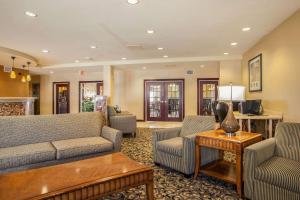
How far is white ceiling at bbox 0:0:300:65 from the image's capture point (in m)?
2.95

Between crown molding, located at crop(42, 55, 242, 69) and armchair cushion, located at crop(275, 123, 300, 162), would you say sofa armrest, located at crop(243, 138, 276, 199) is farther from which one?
crown molding, located at crop(42, 55, 242, 69)

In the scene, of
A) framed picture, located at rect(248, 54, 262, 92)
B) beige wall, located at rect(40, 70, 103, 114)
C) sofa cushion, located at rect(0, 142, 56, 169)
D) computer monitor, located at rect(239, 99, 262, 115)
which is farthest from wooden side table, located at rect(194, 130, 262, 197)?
beige wall, located at rect(40, 70, 103, 114)

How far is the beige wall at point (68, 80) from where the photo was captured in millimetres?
9641

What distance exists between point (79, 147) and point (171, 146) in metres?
1.33

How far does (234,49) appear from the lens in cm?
558

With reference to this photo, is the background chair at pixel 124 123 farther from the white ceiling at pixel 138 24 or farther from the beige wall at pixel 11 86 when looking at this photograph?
the beige wall at pixel 11 86

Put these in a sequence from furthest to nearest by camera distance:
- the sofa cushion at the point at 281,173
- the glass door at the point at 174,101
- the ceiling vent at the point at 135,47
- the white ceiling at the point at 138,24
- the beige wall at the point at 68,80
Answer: the beige wall at the point at 68,80
the glass door at the point at 174,101
the ceiling vent at the point at 135,47
the white ceiling at the point at 138,24
the sofa cushion at the point at 281,173

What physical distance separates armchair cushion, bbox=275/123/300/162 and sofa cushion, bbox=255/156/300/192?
13 centimetres

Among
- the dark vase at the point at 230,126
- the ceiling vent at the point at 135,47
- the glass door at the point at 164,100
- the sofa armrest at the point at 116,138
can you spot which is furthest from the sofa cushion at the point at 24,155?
the glass door at the point at 164,100

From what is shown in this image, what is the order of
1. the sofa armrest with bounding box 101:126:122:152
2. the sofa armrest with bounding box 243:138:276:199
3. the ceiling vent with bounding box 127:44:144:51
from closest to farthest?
the sofa armrest with bounding box 243:138:276:199 < the sofa armrest with bounding box 101:126:122:152 < the ceiling vent with bounding box 127:44:144:51

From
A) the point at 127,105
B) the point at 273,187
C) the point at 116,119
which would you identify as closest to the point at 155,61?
the point at 116,119

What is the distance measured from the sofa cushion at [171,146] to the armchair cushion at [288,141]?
4.04 ft

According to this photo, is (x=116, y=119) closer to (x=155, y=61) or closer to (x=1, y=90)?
(x=155, y=61)

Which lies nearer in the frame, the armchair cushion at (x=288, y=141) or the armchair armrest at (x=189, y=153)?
the armchair cushion at (x=288, y=141)
